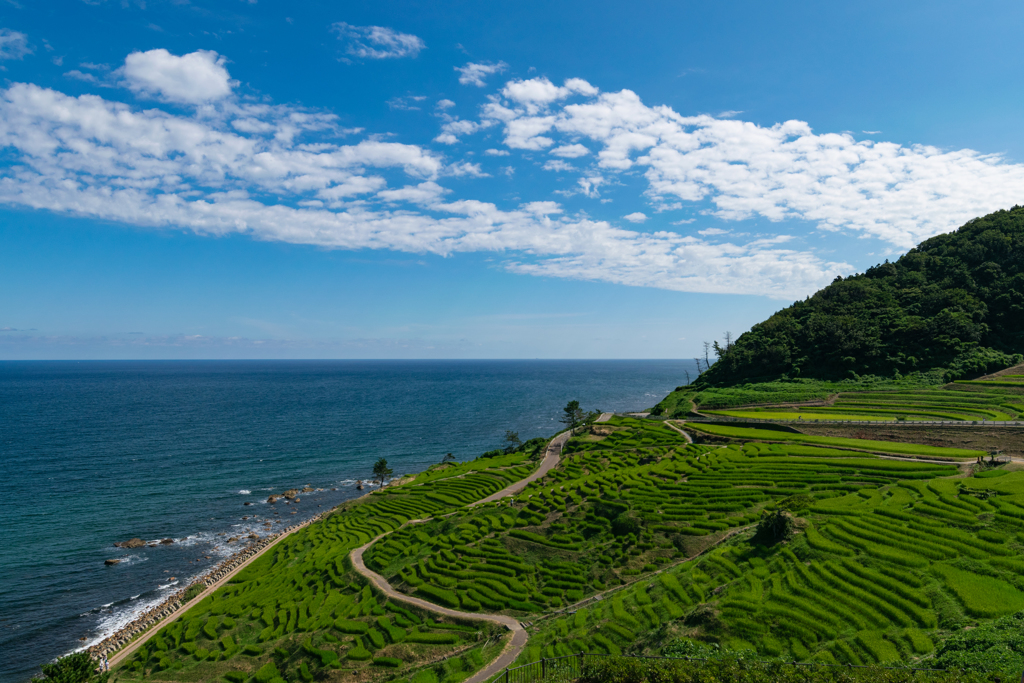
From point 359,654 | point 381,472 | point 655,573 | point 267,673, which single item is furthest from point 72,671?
point 381,472

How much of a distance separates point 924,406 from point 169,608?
108833 millimetres

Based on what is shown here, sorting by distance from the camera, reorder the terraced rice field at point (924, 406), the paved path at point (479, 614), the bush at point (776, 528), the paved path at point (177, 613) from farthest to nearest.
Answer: the terraced rice field at point (924, 406) < the paved path at point (177, 613) < the bush at point (776, 528) < the paved path at point (479, 614)

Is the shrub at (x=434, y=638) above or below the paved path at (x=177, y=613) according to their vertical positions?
above

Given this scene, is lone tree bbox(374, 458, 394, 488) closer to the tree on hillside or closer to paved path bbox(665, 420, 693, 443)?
paved path bbox(665, 420, 693, 443)

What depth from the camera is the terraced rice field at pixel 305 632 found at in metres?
34.3

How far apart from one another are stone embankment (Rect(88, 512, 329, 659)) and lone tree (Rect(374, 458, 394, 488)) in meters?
22.9

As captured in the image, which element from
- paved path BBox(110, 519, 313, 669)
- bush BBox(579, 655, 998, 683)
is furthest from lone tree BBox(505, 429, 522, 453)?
bush BBox(579, 655, 998, 683)

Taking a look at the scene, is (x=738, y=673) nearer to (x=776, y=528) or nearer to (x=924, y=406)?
(x=776, y=528)

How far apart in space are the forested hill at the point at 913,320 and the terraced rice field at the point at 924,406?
997 cm

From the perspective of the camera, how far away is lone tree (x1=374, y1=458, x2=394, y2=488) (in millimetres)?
89875

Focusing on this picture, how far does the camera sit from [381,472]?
3553 inches

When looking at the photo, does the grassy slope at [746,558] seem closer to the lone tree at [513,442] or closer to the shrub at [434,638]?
the shrub at [434,638]

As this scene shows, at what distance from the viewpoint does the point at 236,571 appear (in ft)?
193

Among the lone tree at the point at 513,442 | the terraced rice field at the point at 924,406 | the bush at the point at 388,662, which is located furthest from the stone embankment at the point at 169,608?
the terraced rice field at the point at 924,406
